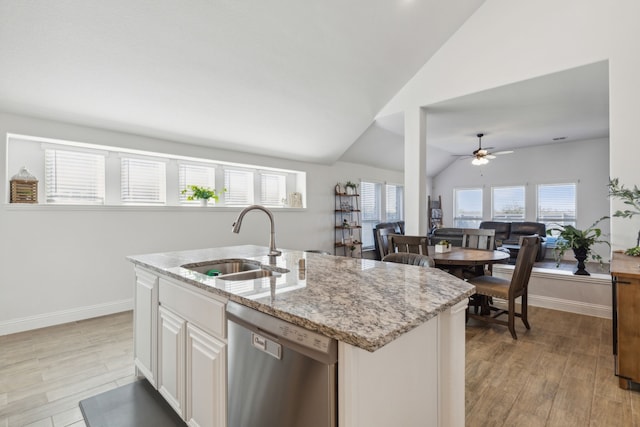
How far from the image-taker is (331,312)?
3.40 ft

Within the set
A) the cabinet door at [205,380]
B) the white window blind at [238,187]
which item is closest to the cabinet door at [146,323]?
the cabinet door at [205,380]

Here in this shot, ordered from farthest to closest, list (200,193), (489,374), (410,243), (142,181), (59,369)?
1. (200,193)
2. (142,181)
3. (410,243)
4. (59,369)
5. (489,374)

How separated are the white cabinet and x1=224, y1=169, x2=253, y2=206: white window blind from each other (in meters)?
3.33

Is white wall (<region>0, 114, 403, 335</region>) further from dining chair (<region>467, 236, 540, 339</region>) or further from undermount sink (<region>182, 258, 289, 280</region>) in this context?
dining chair (<region>467, 236, 540, 339</region>)

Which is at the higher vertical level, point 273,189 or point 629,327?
point 273,189

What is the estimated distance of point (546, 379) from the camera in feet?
7.52

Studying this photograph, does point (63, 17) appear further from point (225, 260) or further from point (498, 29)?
point (498, 29)

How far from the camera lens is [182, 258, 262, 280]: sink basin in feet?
6.98

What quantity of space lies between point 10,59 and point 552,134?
8.49 m

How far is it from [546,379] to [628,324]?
669 millimetres

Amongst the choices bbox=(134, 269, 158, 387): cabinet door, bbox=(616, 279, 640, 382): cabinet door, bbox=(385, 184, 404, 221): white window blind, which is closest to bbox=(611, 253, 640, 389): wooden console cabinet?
bbox=(616, 279, 640, 382): cabinet door

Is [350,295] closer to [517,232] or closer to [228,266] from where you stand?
[228,266]

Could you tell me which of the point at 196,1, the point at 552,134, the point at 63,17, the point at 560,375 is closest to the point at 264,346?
the point at 560,375

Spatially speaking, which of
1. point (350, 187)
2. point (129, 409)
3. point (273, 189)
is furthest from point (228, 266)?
point (350, 187)
